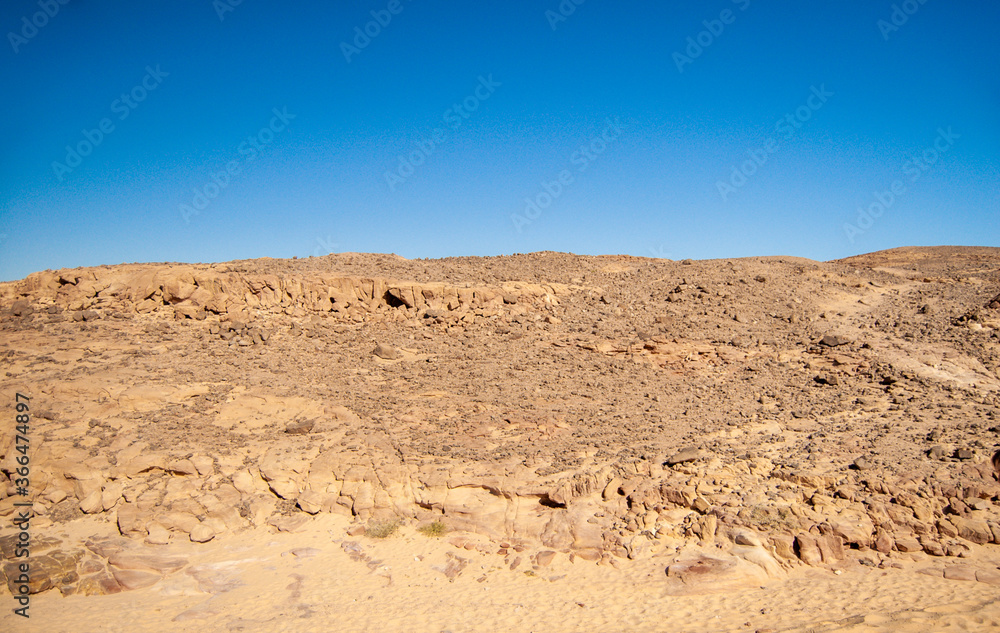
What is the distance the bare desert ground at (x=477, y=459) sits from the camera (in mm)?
6980

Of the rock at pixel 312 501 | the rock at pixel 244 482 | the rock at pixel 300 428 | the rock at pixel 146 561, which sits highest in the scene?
the rock at pixel 300 428

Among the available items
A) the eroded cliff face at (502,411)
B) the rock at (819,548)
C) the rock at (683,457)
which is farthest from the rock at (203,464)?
the rock at (819,548)

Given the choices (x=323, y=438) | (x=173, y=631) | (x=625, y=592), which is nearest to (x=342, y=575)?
(x=173, y=631)

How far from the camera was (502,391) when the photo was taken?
11031 mm

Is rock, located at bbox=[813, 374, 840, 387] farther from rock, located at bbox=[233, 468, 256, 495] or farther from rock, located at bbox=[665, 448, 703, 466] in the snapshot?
rock, located at bbox=[233, 468, 256, 495]

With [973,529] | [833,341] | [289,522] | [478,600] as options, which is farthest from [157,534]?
[833,341]

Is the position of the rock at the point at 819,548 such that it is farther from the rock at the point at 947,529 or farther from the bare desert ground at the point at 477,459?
the rock at the point at 947,529

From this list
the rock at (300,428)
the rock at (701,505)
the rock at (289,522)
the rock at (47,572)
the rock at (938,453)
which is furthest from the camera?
the rock at (300,428)

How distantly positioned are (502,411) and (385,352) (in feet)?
10.2

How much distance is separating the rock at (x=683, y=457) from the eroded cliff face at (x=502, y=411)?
3.2 inches

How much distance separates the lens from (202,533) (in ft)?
26.4

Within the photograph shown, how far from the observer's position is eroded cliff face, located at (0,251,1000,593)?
26.3 ft

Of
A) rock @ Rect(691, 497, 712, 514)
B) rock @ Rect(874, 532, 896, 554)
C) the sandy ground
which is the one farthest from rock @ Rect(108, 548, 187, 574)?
rock @ Rect(874, 532, 896, 554)

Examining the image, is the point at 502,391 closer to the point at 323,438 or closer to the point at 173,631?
the point at 323,438
